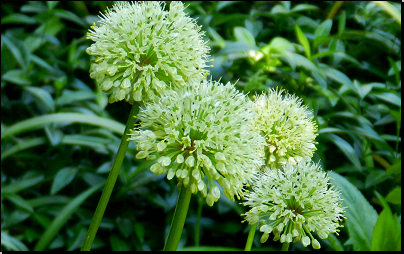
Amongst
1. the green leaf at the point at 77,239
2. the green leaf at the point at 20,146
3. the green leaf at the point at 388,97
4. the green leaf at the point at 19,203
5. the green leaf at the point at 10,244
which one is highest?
the green leaf at the point at 388,97

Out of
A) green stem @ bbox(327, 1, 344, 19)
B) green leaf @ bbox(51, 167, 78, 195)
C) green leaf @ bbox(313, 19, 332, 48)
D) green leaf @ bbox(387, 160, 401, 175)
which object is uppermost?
green stem @ bbox(327, 1, 344, 19)

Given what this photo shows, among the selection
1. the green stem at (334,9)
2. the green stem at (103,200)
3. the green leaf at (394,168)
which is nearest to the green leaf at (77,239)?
the green stem at (103,200)

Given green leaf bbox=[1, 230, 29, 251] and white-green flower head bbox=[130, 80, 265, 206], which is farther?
green leaf bbox=[1, 230, 29, 251]

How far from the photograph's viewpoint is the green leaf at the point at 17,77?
959 millimetres

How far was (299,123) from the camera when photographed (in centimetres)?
44

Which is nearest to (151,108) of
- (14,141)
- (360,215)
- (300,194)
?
(300,194)

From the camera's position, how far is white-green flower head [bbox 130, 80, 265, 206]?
1.08ft

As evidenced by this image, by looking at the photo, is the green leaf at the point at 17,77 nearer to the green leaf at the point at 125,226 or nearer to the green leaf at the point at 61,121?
the green leaf at the point at 61,121

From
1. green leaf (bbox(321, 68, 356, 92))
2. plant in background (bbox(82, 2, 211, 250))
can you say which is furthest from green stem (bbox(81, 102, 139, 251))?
green leaf (bbox(321, 68, 356, 92))

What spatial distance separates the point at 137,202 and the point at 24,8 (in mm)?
641

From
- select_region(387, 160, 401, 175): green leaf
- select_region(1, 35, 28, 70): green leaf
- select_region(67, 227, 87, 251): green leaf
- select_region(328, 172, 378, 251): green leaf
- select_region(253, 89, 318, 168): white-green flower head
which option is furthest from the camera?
select_region(1, 35, 28, 70): green leaf

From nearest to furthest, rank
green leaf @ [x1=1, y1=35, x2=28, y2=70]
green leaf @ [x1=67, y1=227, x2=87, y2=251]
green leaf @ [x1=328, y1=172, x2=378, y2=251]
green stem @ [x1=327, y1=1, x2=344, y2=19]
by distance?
1. green leaf @ [x1=328, y1=172, x2=378, y2=251]
2. green leaf @ [x1=67, y1=227, x2=87, y2=251]
3. green leaf @ [x1=1, y1=35, x2=28, y2=70]
4. green stem @ [x1=327, y1=1, x2=344, y2=19]

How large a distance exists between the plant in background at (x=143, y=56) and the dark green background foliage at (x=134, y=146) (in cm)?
35

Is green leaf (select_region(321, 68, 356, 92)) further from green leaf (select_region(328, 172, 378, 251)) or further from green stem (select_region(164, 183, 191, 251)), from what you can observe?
green stem (select_region(164, 183, 191, 251))
